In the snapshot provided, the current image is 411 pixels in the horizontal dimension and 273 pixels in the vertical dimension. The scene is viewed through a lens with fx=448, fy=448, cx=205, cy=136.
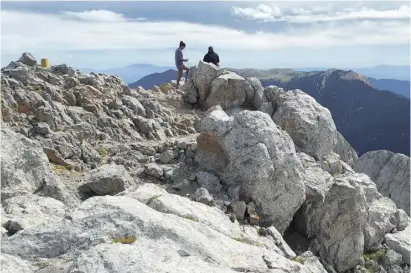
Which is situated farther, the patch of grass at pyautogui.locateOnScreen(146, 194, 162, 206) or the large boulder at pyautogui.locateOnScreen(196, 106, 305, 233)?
the large boulder at pyautogui.locateOnScreen(196, 106, 305, 233)

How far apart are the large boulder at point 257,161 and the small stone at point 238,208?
166cm

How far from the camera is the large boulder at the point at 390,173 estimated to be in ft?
215

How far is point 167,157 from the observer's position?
30172mm

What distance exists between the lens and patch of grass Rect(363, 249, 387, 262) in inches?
1201

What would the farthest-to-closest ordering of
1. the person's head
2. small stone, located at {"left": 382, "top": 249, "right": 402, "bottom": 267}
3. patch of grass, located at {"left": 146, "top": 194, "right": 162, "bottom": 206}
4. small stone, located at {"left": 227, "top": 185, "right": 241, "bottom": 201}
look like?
the person's head < small stone, located at {"left": 382, "top": 249, "right": 402, "bottom": 267} < small stone, located at {"left": 227, "top": 185, "right": 241, "bottom": 201} < patch of grass, located at {"left": 146, "top": 194, "right": 162, "bottom": 206}

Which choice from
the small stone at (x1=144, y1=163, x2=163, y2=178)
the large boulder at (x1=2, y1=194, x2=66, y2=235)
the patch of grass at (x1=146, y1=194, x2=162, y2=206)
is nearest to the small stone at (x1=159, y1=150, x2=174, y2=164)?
the small stone at (x1=144, y1=163, x2=163, y2=178)

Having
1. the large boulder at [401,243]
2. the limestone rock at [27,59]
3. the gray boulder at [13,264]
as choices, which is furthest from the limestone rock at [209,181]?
the limestone rock at [27,59]

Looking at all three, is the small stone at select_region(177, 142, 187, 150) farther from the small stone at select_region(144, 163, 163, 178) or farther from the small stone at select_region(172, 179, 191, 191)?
the small stone at select_region(172, 179, 191, 191)

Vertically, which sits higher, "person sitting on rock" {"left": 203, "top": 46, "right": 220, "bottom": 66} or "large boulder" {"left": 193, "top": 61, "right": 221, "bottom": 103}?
"person sitting on rock" {"left": 203, "top": 46, "right": 220, "bottom": 66}

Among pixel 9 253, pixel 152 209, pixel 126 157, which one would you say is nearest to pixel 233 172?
pixel 126 157

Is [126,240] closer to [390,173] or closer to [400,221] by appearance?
[400,221]

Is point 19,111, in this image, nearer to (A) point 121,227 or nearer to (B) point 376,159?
(A) point 121,227

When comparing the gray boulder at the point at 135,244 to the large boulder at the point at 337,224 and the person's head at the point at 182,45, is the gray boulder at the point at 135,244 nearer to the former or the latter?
the large boulder at the point at 337,224

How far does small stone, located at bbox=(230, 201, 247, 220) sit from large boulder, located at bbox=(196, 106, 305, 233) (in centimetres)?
166
